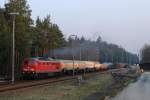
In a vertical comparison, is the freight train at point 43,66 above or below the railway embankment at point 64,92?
above

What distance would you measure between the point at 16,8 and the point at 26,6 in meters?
3.70

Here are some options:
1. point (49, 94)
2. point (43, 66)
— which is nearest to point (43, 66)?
point (43, 66)

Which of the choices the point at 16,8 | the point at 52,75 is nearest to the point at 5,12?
the point at 16,8

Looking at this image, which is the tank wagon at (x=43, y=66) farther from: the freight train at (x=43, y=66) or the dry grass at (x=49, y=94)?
the dry grass at (x=49, y=94)

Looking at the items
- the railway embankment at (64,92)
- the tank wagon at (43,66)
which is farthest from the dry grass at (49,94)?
the tank wagon at (43,66)

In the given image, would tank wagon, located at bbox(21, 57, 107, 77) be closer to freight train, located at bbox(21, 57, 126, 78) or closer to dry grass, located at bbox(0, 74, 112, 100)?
freight train, located at bbox(21, 57, 126, 78)

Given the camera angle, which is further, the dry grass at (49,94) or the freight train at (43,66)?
the freight train at (43,66)

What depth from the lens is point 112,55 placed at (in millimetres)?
190250

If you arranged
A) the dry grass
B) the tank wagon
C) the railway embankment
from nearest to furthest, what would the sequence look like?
the dry grass, the railway embankment, the tank wagon

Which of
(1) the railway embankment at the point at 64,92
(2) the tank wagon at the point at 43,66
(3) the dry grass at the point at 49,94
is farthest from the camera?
(2) the tank wagon at the point at 43,66

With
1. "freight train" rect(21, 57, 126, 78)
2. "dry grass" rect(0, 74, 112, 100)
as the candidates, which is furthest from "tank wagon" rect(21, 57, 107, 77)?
"dry grass" rect(0, 74, 112, 100)

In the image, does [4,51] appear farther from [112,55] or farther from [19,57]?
[112,55]

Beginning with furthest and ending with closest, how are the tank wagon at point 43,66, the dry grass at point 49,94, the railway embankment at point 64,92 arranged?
the tank wagon at point 43,66 < the railway embankment at point 64,92 < the dry grass at point 49,94

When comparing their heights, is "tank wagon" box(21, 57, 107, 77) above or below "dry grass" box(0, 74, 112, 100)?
above
